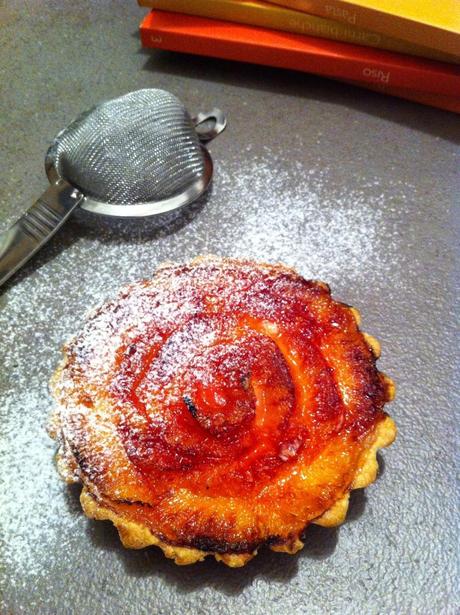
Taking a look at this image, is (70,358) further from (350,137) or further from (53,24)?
(53,24)

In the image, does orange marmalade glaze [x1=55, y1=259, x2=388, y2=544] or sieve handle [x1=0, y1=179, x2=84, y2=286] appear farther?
sieve handle [x1=0, y1=179, x2=84, y2=286]

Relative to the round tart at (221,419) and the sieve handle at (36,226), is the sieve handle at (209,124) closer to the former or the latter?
the sieve handle at (36,226)

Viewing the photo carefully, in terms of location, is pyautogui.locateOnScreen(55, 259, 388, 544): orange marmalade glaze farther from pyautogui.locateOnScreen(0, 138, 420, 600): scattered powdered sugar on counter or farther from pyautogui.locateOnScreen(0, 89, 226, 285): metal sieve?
pyautogui.locateOnScreen(0, 89, 226, 285): metal sieve

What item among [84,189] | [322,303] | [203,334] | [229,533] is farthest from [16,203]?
[229,533]

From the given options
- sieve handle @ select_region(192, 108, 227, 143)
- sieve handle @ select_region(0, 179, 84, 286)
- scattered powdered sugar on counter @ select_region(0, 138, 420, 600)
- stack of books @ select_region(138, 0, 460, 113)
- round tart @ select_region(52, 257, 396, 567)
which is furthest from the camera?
sieve handle @ select_region(192, 108, 227, 143)

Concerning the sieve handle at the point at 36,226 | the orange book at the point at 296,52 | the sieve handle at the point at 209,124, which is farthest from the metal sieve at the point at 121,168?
the orange book at the point at 296,52

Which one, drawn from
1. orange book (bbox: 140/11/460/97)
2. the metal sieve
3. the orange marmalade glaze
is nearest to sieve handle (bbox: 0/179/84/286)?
the metal sieve

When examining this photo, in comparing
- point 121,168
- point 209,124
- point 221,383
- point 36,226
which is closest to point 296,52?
point 209,124
